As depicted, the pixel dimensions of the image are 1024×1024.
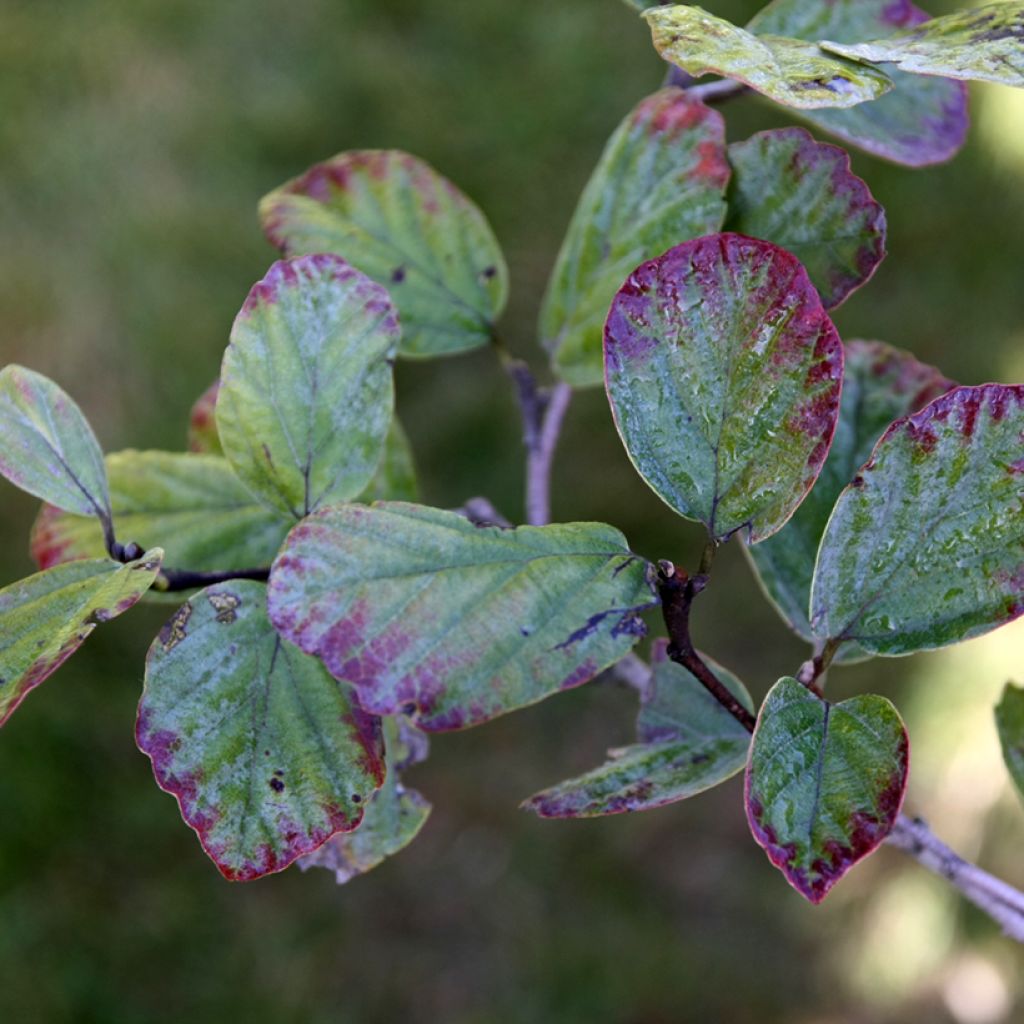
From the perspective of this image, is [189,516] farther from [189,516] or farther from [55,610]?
[55,610]

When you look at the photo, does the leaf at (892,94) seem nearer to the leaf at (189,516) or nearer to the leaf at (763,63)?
the leaf at (763,63)

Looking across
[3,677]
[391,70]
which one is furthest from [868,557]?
[391,70]

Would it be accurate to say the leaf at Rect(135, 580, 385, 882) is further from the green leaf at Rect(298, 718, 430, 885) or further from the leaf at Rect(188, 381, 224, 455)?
the leaf at Rect(188, 381, 224, 455)

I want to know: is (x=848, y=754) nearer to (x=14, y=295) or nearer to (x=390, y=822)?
(x=390, y=822)

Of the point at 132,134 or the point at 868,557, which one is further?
the point at 132,134

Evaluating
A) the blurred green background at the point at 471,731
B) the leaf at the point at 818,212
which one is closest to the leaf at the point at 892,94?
the leaf at the point at 818,212

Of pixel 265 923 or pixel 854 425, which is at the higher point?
pixel 854 425

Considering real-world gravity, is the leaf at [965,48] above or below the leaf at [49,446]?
above
